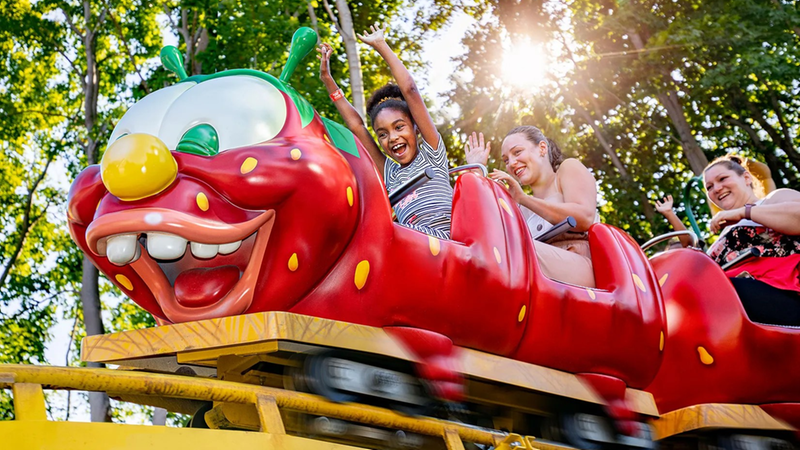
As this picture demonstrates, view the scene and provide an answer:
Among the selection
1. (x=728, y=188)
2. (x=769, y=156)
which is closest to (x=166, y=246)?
(x=728, y=188)

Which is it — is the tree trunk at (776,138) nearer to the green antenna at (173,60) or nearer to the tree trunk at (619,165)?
the tree trunk at (619,165)

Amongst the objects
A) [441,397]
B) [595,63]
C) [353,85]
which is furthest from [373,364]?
[595,63]

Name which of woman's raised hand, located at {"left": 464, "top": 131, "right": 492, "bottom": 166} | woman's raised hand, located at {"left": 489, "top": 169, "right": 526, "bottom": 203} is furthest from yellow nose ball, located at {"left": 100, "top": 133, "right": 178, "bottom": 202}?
woman's raised hand, located at {"left": 464, "top": 131, "right": 492, "bottom": 166}

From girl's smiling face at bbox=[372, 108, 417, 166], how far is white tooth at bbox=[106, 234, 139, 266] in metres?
1.52

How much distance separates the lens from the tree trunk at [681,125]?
475 inches

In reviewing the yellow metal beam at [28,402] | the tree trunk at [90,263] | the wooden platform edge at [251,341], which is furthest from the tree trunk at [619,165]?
the yellow metal beam at [28,402]

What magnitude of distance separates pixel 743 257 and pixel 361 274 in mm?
2321

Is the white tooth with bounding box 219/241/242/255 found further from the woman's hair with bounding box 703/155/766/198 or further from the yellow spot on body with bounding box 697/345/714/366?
the woman's hair with bounding box 703/155/766/198

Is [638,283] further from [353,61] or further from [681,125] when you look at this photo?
[681,125]

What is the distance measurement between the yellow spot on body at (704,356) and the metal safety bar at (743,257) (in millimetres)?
596

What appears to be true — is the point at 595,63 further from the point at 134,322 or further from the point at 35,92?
the point at 35,92

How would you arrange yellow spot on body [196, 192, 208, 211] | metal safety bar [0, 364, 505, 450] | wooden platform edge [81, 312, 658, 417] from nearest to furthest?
metal safety bar [0, 364, 505, 450]
wooden platform edge [81, 312, 658, 417]
yellow spot on body [196, 192, 208, 211]

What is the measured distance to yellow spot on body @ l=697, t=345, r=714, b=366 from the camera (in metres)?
→ 3.90

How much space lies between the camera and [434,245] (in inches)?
121
